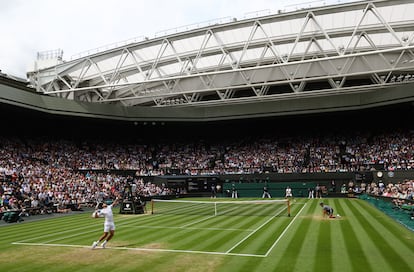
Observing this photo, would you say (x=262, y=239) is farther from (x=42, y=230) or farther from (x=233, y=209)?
(x=233, y=209)

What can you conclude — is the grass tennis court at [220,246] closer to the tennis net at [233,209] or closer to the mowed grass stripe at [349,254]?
the mowed grass stripe at [349,254]

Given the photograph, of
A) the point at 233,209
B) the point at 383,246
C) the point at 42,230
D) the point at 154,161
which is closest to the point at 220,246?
the point at 383,246

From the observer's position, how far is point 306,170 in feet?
150

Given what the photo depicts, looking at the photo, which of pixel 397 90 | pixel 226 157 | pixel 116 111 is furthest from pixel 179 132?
pixel 397 90

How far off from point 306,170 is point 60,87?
35886 millimetres

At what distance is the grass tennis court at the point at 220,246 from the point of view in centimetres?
1147

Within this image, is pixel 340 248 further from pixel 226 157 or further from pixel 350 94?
pixel 226 157

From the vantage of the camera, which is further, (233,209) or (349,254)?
(233,209)

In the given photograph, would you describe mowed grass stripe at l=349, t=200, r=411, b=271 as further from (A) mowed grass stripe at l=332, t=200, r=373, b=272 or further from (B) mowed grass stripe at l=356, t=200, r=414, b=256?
(A) mowed grass stripe at l=332, t=200, r=373, b=272

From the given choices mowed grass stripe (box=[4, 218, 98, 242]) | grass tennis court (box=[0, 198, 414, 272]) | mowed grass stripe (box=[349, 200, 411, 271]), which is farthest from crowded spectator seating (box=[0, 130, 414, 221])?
grass tennis court (box=[0, 198, 414, 272])

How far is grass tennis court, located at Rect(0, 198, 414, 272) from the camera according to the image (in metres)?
11.5

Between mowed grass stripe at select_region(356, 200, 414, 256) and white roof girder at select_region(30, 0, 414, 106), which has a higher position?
white roof girder at select_region(30, 0, 414, 106)

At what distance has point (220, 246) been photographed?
563 inches

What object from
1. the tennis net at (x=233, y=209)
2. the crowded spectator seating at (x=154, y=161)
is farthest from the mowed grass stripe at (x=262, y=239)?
the crowded spectator seating at (x=154, y=161)
